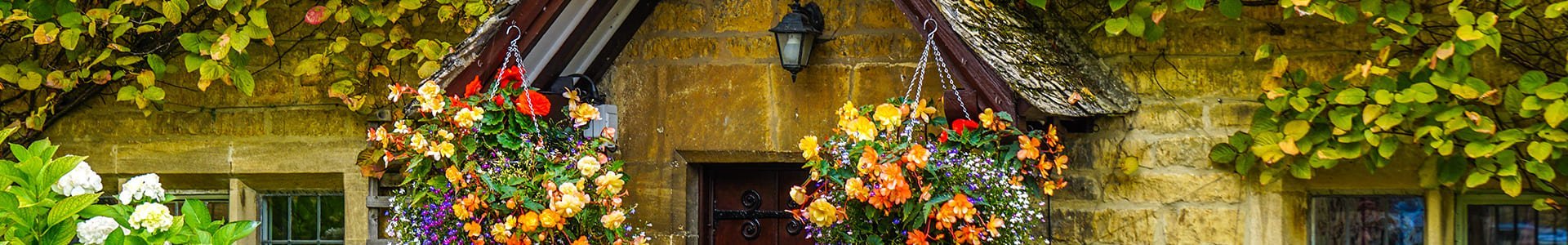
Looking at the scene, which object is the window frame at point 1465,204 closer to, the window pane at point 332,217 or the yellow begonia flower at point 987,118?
the yellow begonia flower at point 987,118

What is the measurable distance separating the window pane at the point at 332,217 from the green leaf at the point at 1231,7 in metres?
3.16

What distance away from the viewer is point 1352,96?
4723 millimetres

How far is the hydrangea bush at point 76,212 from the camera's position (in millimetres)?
3670

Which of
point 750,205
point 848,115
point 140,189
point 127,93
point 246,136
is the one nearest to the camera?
point 140,189

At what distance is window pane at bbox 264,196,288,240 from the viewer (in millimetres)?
6332

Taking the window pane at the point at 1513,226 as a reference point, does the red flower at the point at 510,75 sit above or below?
above

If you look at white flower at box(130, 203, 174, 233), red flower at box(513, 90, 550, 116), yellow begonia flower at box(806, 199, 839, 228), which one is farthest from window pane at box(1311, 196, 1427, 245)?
white flower at box(130, 203, 174, 233)

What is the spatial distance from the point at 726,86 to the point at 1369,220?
1.98 metres

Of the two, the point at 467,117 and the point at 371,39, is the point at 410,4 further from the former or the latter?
the point at 467,117

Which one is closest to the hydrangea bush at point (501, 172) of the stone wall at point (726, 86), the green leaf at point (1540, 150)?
the stone wall at point (726, 86)

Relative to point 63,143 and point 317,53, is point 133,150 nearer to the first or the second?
point 63,143

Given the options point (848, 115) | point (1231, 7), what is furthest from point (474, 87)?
point (1231, 7)

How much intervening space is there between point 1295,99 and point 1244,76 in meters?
0.27

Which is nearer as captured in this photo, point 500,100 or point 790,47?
point 500,100
